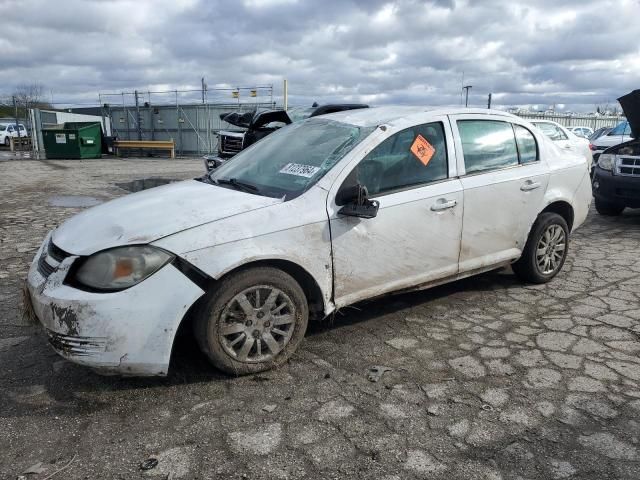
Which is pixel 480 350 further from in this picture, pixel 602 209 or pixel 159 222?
pixel 602 209

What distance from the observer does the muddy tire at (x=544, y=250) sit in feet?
15.3

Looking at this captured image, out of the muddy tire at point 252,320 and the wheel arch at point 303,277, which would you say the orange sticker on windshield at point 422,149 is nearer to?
the wheel arch at point 303,277

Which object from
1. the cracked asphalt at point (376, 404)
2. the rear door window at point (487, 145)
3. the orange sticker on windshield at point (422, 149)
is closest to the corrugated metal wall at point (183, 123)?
the rear door window at point (487, 145)

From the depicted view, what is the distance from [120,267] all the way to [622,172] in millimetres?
7682

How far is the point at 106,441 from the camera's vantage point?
2619 millimetres

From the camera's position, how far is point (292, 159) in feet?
12.5

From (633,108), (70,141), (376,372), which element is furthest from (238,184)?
(70,141)

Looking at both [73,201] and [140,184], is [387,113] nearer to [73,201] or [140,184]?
[73,201]

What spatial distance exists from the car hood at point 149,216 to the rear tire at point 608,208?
22.8 feet

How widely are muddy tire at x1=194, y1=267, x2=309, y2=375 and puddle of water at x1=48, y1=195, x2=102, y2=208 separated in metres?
7.34

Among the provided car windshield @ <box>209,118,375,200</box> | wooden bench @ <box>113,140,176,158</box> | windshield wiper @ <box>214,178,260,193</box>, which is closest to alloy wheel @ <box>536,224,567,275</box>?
car windshield @ <box>209,118,375,200</box>

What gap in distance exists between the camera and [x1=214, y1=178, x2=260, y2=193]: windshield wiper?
3.55 m

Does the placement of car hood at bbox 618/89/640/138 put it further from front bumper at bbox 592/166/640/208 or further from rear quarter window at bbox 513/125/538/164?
rear quarter window at bbox 513/125/538/164

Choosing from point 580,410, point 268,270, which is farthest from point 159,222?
point 580,410
